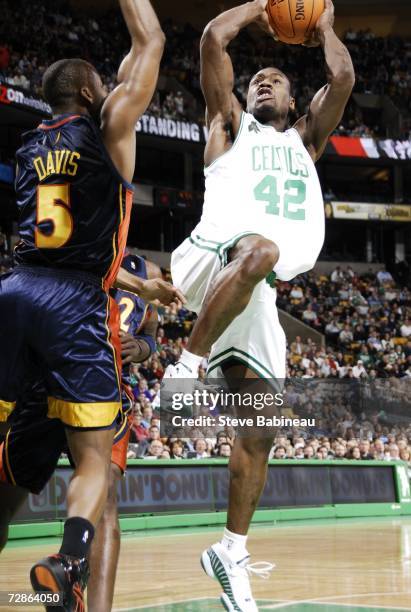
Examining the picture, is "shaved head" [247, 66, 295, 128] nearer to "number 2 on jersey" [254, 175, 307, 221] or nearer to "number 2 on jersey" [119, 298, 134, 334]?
"number 2 on jersey" [254, 175, 307, 221]

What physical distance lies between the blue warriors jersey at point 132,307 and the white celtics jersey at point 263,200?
421 millimetres

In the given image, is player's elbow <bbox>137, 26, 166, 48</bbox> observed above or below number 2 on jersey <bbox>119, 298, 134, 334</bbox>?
above

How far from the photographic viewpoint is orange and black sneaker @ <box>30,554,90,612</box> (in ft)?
10.5

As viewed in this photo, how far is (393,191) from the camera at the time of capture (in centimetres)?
3422

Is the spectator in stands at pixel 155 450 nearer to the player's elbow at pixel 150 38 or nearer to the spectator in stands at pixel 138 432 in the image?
the spectator in stands at pixel 138 432

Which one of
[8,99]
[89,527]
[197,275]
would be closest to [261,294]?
[197,275]

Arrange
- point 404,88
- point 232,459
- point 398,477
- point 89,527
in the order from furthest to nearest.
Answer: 1. point 404,88
2. point 398,477
3. point 232,459
4. point 89,527

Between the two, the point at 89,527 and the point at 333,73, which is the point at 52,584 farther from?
the point at 333,73

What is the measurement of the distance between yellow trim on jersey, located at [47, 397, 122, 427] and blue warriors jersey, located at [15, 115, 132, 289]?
0.55 m

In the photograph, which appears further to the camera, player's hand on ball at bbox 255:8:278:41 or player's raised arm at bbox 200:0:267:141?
player's hand on ball at bbox 255:8:278:41

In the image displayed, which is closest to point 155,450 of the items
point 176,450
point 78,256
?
point 176,450

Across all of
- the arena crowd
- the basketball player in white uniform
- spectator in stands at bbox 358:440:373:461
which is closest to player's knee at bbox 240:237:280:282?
the basketball player in white uniform

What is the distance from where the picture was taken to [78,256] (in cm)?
381

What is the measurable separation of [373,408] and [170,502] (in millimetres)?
6345
